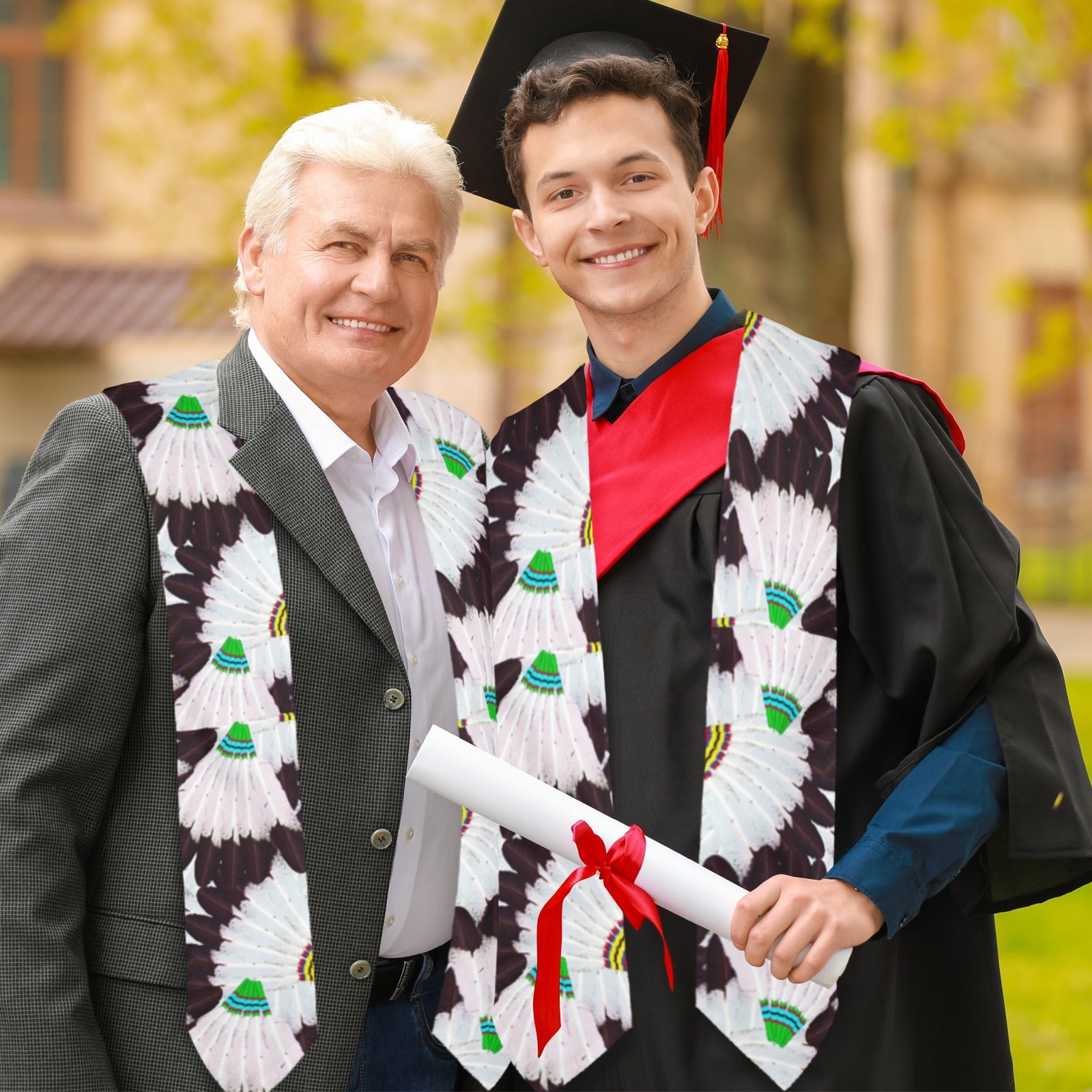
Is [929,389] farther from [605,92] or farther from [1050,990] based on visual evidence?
[1050,990]

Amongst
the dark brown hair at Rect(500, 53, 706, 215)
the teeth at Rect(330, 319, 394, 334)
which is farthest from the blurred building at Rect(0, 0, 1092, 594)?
the teeth at Rect(330, 319, 394, 334)

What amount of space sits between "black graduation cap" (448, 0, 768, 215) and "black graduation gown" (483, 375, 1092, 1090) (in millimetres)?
633

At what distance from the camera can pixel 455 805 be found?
2.32 m

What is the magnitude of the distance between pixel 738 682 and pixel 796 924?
1.27ft

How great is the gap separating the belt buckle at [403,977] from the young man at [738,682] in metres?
0.08

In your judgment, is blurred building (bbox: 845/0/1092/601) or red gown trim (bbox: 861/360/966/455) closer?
red gown trim (bbox: 861/360/966/455)

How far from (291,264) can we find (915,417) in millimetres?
1054

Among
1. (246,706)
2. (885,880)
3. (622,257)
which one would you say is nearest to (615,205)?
(622,257)

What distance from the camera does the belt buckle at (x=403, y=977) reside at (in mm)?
2258

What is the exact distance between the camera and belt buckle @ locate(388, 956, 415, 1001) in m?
2.26

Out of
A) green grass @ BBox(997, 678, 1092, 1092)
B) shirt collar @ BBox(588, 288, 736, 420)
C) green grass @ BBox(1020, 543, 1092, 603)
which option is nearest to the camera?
shirt collar @ BBox(588, 288, 736, 420)

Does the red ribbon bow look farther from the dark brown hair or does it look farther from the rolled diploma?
the dark brown hair

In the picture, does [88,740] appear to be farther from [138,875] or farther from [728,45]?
[728,45]

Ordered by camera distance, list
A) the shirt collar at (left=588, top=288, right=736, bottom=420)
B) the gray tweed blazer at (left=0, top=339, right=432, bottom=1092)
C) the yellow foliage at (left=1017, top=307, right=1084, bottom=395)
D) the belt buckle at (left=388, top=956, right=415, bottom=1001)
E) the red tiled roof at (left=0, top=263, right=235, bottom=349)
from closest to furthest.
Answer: the gray tweed blazer at (left=0, top=339, right=432, bottom=1092) < the belt buckle at (left=388, top=956, right=415, bottom=1001) < the shirt collar at (left=588, top=288, right=736, bottom=420) < the yellow foliage at (left=1017, top=307, right=1084, bottom=395) < the red tiled roof at (left=0, top=263, right=235, bottom=349)
